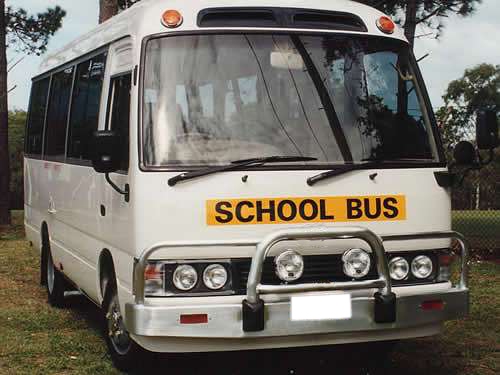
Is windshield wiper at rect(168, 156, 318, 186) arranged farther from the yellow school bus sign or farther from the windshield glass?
the yellow school bus sign

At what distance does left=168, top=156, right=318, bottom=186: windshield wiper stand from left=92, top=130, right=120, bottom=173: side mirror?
1.50 ft

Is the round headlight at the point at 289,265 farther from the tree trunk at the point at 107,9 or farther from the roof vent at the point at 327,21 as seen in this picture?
the tree trunk at the point at 107,9

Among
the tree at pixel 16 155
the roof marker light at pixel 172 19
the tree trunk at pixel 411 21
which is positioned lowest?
the tree at pixel 16 155

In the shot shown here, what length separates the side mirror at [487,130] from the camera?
674cm

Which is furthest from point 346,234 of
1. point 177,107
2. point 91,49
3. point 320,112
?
point 91,49

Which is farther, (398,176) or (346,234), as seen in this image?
(398,176)

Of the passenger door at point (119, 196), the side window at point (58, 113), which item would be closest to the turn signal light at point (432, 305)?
the passenger door at point (119, 196)

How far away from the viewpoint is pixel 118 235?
690 centimetres

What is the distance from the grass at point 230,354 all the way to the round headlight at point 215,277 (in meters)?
1.29

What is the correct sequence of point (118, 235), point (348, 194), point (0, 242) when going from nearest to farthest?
1. point (348, 194)
2. point (118, 235)
3. point (0, 242)

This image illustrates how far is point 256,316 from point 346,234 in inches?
28.3

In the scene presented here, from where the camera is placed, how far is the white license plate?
609cm

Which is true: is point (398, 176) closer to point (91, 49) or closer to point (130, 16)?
point (130, 16)

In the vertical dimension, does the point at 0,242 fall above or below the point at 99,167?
below
